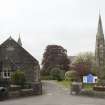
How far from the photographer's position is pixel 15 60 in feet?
157

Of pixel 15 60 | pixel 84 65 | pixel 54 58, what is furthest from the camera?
pixel 54 58

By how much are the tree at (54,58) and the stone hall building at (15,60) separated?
4618cm

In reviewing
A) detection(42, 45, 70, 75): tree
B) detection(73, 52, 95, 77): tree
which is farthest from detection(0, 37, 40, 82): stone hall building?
detection(42, 45, 70, 75): tree

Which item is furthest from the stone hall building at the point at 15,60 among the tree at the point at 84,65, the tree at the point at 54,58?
the tree at the point at 54,58

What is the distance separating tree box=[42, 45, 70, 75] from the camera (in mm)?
96000

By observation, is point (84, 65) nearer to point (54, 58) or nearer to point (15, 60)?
point (54, 58)

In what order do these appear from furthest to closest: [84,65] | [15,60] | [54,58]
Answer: [54,58] < [84,65] < [15,60]

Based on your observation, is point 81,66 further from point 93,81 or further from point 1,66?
point 93,81

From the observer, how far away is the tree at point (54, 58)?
3780 inches

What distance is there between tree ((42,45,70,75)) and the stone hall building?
4618 cm

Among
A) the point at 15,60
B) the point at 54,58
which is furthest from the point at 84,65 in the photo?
the point at 15,60

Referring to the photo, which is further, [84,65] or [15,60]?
[84,65]

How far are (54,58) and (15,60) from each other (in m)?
50.2

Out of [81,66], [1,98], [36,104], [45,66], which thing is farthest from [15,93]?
[45,66]
